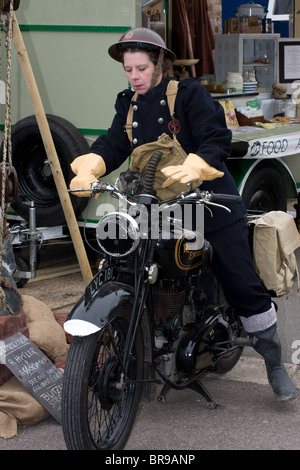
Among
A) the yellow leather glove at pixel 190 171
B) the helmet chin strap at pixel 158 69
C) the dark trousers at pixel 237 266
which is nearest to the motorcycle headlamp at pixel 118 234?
the yellow leather glove at pixel 190 171

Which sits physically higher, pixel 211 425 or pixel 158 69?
pixel 158 69

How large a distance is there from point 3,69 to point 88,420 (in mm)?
3935

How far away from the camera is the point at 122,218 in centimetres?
328

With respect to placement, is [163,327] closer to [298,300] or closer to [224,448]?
[224,448]

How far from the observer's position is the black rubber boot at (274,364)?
4.01m

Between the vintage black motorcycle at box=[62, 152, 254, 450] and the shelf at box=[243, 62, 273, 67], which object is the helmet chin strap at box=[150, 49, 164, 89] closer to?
the vintage black motorcycle at box=[62, 152, 254, 450]

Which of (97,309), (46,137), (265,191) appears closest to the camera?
(97,309)

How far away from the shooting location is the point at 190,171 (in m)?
3.33

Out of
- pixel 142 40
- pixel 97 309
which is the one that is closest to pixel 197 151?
pixel 142 40

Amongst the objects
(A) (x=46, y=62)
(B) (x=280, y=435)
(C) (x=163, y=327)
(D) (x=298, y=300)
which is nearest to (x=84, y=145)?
(A) (x=46, y=62)

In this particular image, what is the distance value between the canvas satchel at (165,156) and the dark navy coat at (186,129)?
0.03m

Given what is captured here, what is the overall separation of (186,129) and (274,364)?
1350 millimetres

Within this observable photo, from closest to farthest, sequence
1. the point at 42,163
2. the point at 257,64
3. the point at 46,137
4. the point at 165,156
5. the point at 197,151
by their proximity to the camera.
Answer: the point at 197,151 < the point at 165,156 < the point at 46,137 < the point at 42,163 < the point at 257,64

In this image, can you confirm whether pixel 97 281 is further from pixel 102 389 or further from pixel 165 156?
pixel 165 156
